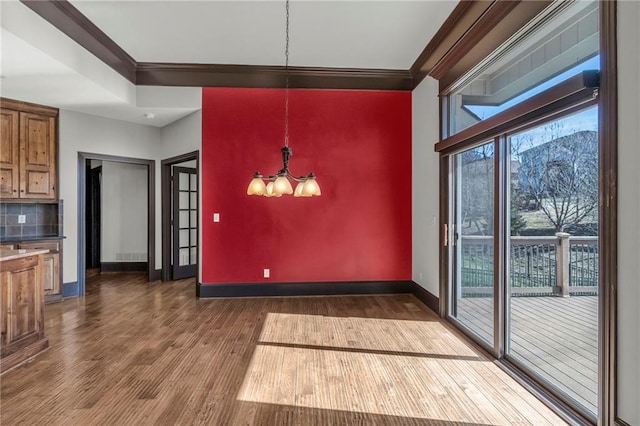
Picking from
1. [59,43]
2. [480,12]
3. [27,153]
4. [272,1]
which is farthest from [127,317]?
[480,12]

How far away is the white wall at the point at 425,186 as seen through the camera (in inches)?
166

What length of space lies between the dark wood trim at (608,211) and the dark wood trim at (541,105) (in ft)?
0.26

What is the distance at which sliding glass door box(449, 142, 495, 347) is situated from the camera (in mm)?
3146

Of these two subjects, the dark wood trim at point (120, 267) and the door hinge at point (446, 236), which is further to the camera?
the dark wood trim at point (120, 267)

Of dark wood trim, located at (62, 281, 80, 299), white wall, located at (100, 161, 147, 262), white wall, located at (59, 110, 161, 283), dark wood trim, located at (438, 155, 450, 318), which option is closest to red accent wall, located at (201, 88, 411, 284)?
dark wood trim, located at (438, 155, 450, 318)

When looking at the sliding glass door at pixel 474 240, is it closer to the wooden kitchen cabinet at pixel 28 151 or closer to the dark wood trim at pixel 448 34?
the dark wood trim at pixel 448 34

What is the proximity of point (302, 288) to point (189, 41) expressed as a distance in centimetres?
360

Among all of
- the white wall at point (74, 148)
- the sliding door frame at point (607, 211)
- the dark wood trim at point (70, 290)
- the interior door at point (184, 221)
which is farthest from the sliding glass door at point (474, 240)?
the dark wood trim at point (70, 290)

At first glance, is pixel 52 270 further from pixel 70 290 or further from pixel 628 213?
pixel 628 213

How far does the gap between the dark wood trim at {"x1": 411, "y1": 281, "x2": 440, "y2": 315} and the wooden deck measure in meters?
0.88

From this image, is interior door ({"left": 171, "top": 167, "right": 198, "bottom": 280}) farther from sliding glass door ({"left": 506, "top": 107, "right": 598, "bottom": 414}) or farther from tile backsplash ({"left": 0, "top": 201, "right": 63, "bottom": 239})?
sliding glass door ({"left": 506, "top": 107, "right": 598, "bottom": 414})

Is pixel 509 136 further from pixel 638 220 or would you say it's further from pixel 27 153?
pixel 27 153

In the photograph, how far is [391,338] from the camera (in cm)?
332

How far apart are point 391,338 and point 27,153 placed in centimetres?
535
